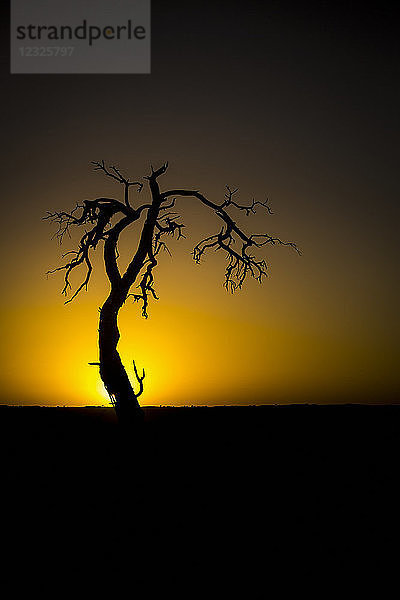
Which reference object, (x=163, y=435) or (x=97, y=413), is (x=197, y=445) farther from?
(x=97, y=413)

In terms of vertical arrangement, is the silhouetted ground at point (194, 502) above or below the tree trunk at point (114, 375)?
below

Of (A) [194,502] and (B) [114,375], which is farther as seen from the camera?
(B) [114,375]

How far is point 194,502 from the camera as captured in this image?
9.94 feet

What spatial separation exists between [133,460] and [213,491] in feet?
2.68

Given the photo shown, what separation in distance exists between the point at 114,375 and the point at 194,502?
1.80 m

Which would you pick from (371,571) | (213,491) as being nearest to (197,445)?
(213,491)

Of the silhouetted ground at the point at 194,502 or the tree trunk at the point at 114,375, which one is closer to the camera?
the silhouetted ground at the point at 194,502

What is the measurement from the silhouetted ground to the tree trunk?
0.58ft

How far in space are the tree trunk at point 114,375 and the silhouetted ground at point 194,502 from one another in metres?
0.18

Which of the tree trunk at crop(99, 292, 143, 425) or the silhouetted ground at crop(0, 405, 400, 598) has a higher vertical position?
the tree trunk at crop(99, 292, 143, 425)

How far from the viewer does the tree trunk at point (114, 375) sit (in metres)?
4.66

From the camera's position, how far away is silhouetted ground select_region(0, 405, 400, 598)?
87.5 inches

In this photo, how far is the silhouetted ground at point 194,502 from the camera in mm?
2223

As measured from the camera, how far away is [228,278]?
517 cm
